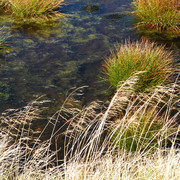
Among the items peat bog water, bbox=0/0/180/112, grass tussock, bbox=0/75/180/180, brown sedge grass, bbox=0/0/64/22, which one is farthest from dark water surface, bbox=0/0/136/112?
grass tussock, bbox=0/75/180/180

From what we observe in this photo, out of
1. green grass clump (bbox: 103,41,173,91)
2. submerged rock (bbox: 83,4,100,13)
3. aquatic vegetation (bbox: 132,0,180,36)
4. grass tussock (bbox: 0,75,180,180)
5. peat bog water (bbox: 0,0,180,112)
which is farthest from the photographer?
submerged rock (bbox: 83,4,100,13)

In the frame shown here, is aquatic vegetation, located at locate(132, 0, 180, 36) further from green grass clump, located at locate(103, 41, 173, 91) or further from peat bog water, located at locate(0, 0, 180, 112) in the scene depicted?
green grass clump, located at locate(103, 41, 173, 91)

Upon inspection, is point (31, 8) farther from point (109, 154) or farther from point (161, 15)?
point (109, 154)

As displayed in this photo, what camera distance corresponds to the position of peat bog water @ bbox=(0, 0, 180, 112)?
13.9ft

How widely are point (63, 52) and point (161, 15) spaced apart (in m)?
2.33

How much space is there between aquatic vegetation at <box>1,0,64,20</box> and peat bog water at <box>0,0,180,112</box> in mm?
335

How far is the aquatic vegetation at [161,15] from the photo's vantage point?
6035 millimetres

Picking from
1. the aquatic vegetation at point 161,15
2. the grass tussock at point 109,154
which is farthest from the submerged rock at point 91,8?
the grass tussock at point 109,154

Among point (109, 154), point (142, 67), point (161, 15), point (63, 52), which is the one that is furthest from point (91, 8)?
point (109, 154)

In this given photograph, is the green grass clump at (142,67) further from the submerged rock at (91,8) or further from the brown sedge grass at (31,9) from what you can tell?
the submerged rock at (91,8)

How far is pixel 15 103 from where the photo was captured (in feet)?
12.9

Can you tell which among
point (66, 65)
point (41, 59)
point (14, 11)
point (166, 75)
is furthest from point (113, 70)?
point (14, 11)

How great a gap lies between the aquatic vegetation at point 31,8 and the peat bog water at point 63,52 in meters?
0.33

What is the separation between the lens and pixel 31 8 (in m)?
6.42
